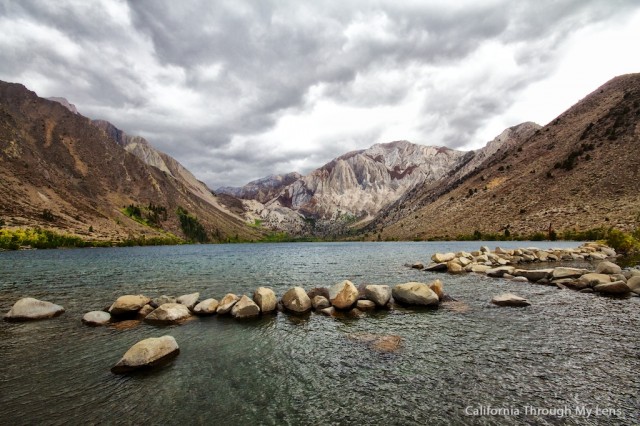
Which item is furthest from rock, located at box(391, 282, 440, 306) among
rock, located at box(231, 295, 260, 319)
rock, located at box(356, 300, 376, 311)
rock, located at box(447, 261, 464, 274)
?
rock, located at box(447, 261, 464, 274)

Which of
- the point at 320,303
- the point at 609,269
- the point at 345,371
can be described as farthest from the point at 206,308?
the point at 609,269

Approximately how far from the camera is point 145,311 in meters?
24.4

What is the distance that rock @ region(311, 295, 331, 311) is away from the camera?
83.9ft

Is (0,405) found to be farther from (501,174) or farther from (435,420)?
(501,174)

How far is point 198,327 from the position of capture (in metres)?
21.3

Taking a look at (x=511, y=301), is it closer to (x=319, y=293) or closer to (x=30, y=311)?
(x=319, y=293)

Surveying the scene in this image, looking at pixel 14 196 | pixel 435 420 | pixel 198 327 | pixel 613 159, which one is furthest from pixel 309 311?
pixel 14 196

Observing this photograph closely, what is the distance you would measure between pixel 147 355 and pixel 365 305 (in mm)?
16495

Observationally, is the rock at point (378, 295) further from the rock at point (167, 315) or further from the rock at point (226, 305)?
the rock at point (167, 315)

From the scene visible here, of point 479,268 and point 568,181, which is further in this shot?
point 568,181

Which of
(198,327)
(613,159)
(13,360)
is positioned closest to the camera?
(13,360)

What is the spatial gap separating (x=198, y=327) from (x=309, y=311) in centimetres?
882

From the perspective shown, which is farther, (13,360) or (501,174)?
(501,174)

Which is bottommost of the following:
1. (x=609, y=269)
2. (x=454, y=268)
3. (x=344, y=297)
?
(x=454, y=268)
